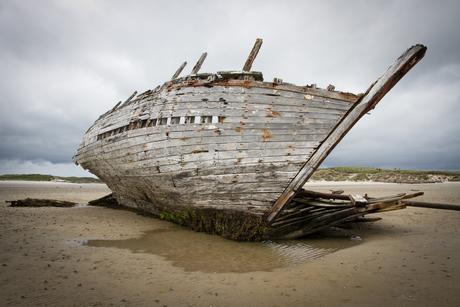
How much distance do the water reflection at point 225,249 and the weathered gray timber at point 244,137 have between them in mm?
384

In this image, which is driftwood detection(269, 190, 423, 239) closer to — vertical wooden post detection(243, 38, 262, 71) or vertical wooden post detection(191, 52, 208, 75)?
vertical wooden post detection(243, 38, 262, 71)

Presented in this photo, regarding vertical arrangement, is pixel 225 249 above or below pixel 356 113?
below

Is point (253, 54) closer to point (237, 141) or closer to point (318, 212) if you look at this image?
point (237, 141)

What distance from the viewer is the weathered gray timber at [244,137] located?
4.11 m

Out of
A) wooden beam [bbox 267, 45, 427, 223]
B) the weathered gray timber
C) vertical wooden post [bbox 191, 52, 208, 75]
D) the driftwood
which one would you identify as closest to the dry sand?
the driftwood

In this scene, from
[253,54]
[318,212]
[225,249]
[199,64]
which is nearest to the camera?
[225,249]

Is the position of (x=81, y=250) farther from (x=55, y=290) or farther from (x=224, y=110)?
(x=224, y=110)

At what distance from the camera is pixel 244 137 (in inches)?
171

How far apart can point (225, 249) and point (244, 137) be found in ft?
7.15

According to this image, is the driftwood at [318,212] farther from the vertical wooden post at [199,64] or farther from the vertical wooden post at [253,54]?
the vertical wooden post at [199,64]

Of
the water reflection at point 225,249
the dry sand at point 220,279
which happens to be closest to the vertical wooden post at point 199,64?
the water reflection at point 225,249

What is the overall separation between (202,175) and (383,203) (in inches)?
158

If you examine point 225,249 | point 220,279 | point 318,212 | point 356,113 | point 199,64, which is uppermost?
point 199,64

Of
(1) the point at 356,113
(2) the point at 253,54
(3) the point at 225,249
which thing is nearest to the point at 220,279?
(3) the point at 225,249
